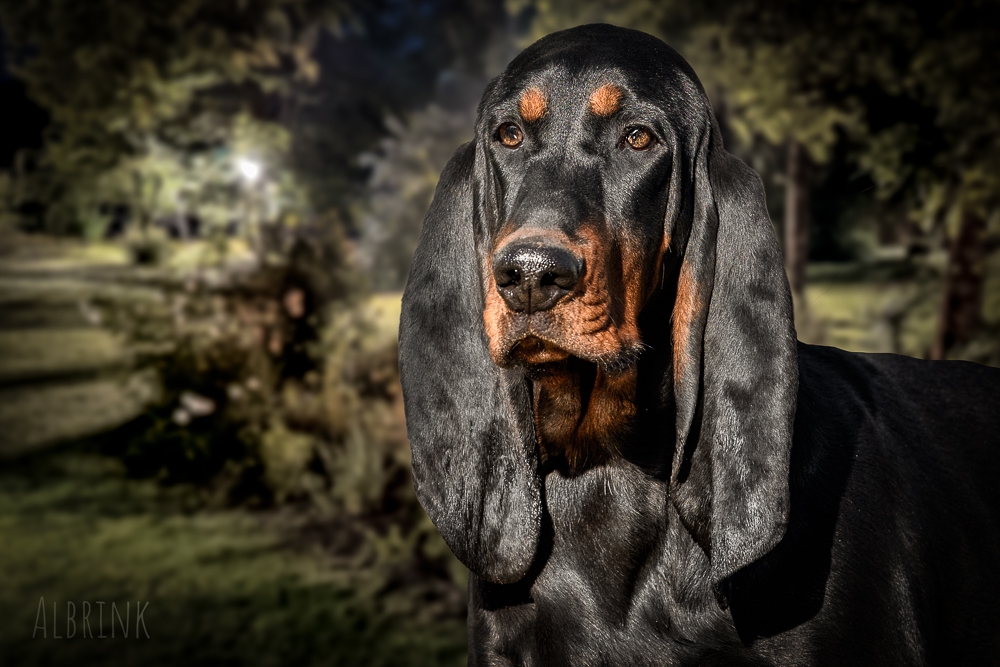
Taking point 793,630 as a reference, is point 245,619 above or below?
below

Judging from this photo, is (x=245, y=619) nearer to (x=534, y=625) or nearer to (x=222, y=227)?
(x=534, y=625)

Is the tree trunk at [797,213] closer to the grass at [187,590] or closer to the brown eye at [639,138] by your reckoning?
the grass at [187,590]

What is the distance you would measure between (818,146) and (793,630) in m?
5.47

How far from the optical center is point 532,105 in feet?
7.15

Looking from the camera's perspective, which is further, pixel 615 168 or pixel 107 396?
pixel 107 396

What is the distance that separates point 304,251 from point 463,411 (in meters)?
4.75

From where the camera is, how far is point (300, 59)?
28.8ft

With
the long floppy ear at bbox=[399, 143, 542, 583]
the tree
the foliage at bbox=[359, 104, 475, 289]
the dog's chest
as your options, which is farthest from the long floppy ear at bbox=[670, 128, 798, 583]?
the foliage at bbox=[359, 104, 475, 289]

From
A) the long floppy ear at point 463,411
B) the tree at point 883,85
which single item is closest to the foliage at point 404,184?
the tree at point 883,85

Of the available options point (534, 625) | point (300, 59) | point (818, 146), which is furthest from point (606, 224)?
point (300, 59)

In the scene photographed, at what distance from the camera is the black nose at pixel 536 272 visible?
1.83 m

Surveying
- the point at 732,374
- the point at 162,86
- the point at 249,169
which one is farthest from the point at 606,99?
the point at 249,169

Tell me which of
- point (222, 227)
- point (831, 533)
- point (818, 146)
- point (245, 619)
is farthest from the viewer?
point (222, 227)

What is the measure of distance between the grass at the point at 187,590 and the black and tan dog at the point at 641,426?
9.37ft
